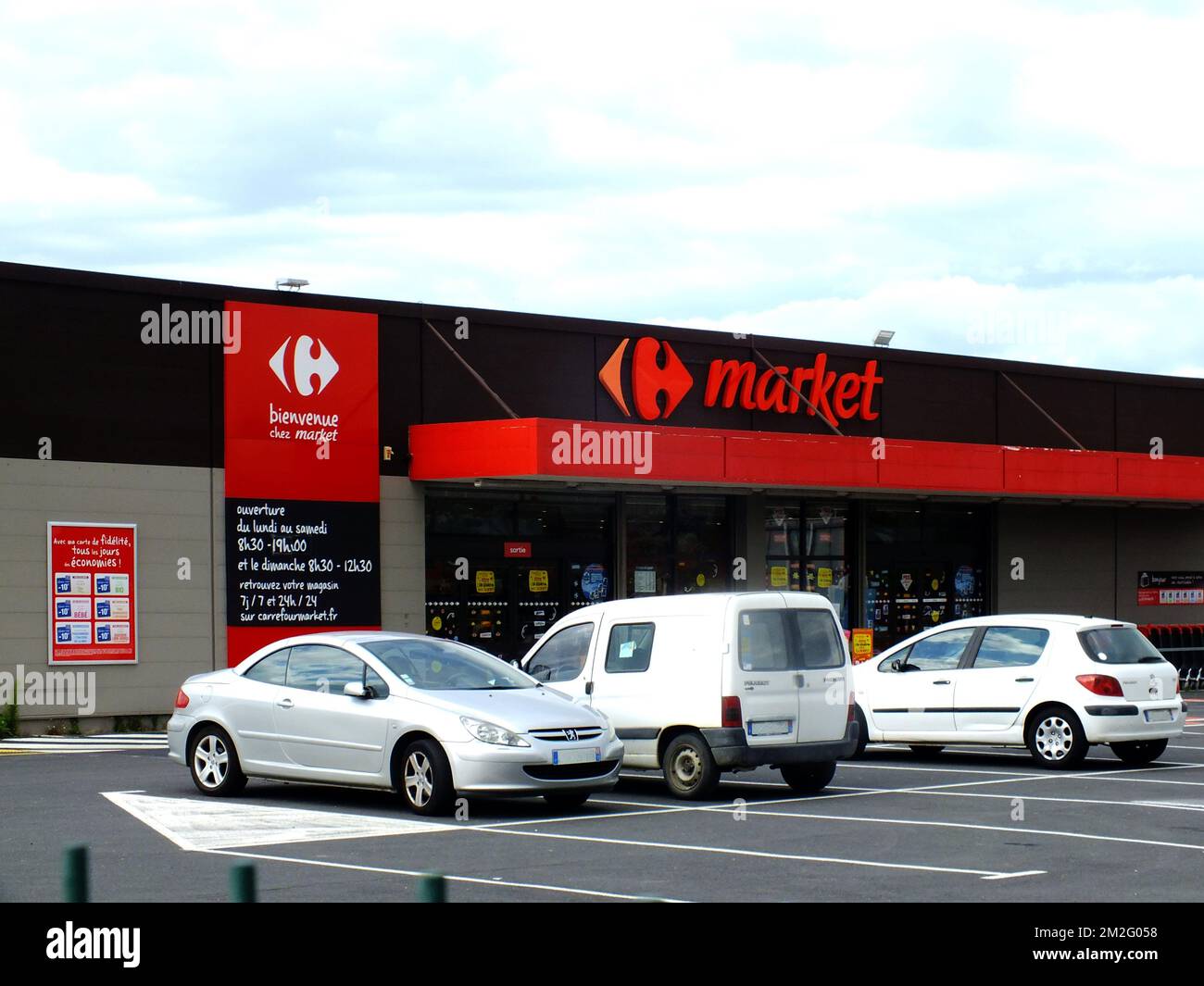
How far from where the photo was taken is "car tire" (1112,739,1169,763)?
17.1 m

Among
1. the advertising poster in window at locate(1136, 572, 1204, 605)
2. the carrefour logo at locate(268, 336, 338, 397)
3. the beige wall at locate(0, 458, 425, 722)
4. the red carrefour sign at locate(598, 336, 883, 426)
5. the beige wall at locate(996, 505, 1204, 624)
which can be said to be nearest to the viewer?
the beige wall at locate(0, 458, 425, 722)

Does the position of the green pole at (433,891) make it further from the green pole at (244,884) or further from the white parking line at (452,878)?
the white parking line at (452,878)

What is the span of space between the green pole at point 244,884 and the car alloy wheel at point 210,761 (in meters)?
9.48

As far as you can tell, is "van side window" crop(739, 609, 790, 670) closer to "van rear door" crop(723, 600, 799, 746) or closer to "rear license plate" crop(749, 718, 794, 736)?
"van rear door" crop(723, 600, 799, 746)

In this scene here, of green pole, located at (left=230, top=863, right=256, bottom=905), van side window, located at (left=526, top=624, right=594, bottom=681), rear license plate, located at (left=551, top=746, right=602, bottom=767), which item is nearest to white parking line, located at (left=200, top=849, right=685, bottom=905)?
rear license plate, located at (left=551, top=746, right=602, bottom=767)

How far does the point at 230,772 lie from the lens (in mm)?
14047

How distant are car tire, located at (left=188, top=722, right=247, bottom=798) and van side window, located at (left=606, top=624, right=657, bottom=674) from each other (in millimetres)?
3269

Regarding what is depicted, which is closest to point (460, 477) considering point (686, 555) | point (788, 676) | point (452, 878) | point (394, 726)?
point (686, 555)

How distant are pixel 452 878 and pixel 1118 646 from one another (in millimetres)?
9208

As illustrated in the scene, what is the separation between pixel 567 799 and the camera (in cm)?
1374

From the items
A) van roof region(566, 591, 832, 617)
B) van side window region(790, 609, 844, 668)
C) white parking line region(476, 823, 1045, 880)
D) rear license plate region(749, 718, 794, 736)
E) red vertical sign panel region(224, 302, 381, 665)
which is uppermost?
red vertical sign panel region(224, 302, 381, 665)

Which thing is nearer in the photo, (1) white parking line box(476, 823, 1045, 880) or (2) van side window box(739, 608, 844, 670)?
(1) white parking line box(476, 823, 1045, 880)

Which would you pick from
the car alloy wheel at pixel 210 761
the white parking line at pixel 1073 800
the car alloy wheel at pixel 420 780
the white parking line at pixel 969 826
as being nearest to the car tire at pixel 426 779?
the car alloy wheel at pixel 420 780
